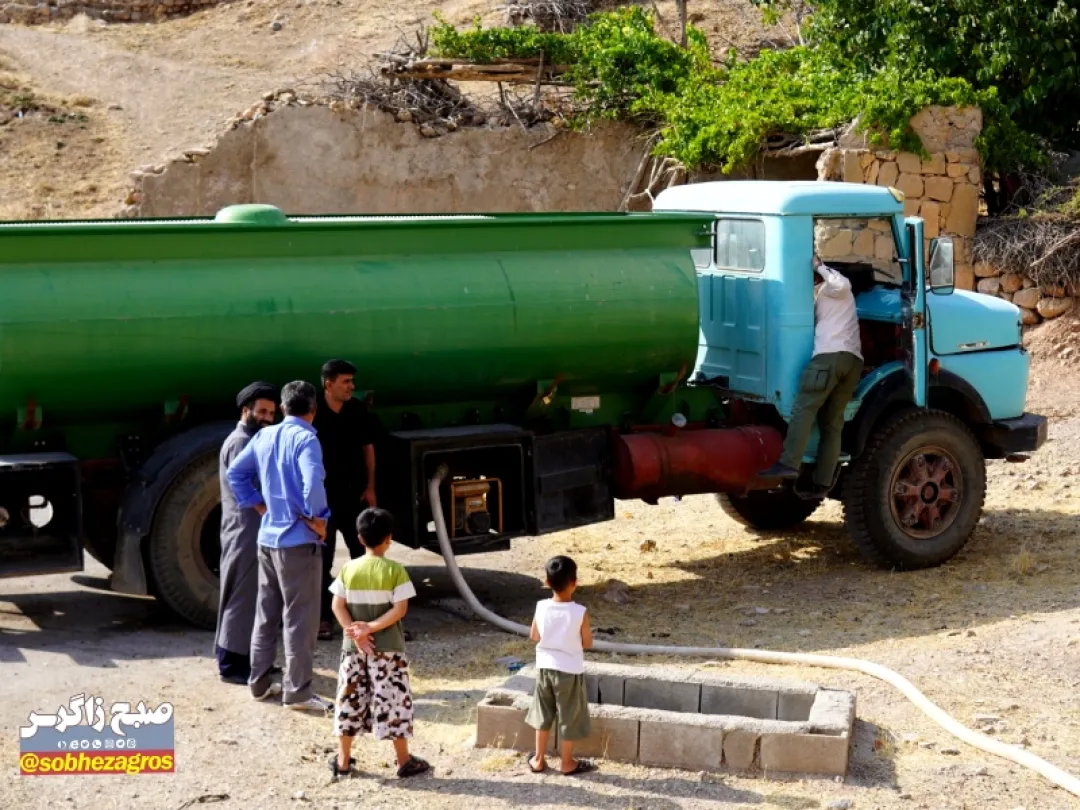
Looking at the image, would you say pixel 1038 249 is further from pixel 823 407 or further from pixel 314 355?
pixel 314 355

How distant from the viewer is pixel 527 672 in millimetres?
7004

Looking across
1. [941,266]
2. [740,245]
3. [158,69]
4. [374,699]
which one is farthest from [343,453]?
[158,69]

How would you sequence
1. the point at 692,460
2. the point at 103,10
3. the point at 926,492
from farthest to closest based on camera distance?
1. the point at 103,10
2. the point at 926,492
3. the point at 692,460

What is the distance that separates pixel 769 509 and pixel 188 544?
15.6 ft

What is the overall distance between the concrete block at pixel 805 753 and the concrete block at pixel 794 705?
0.47m

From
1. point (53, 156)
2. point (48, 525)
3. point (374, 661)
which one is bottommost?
point (374, 661)

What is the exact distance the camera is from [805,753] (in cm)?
623

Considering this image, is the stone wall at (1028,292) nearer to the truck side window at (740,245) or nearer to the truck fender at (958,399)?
the truck fender at (958,399)

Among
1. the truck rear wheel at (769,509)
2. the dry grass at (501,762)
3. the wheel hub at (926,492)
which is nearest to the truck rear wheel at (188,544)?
the dry grass at (501,762)

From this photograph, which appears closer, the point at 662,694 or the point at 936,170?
the point at 662,694

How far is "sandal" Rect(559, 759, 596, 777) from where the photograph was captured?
6.27 m

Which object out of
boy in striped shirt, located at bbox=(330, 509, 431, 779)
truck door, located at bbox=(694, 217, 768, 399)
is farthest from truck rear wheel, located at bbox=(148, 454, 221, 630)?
truck door, located at bbox=(694, 217, 768, 399)

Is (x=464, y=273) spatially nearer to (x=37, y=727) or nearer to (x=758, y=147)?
(x=37, y=727)

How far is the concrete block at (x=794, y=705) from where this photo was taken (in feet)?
22.1
